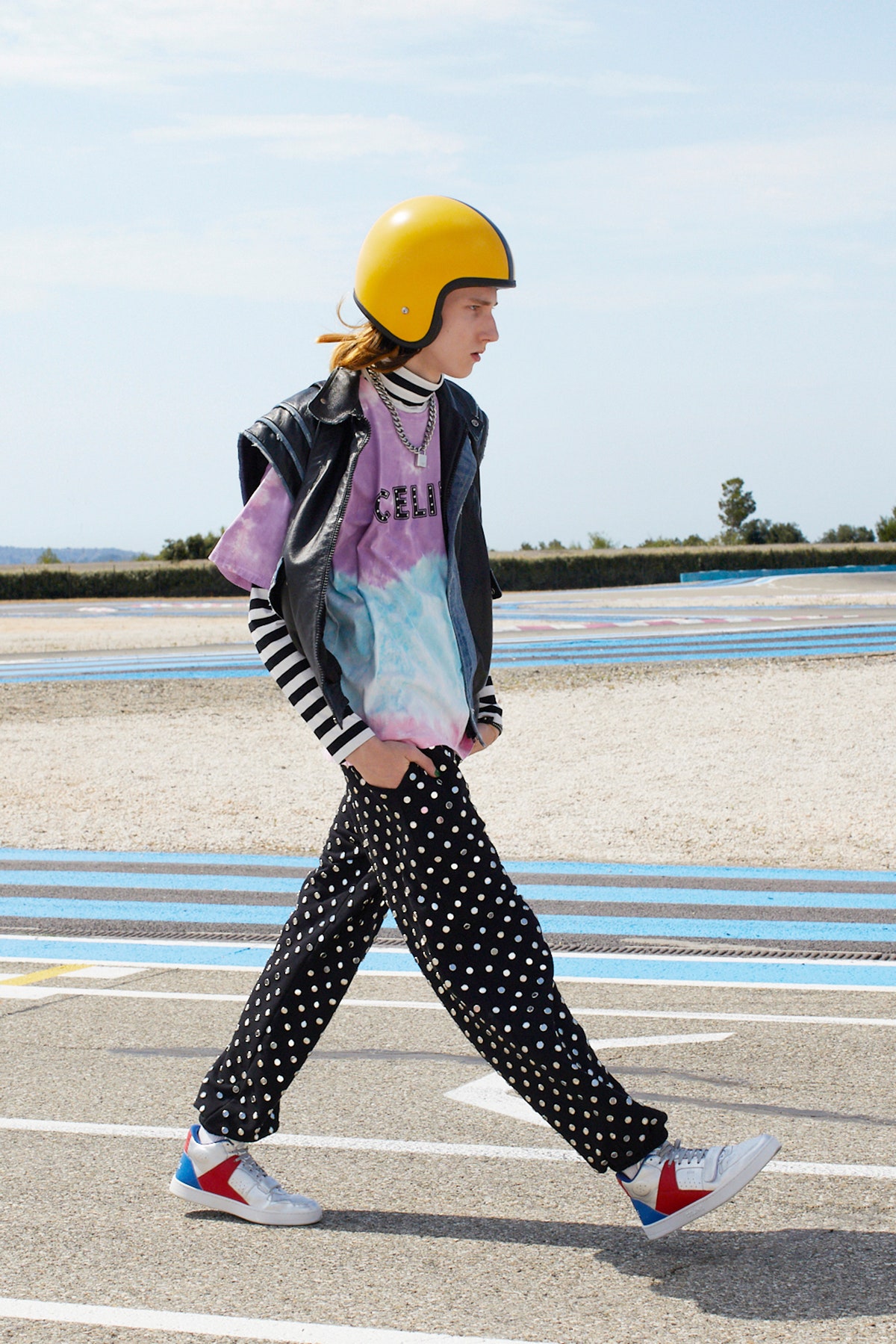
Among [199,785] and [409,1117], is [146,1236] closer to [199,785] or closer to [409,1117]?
[409,1117]

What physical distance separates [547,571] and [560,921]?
4286 centimetres

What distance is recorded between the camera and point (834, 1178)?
10.4 ft

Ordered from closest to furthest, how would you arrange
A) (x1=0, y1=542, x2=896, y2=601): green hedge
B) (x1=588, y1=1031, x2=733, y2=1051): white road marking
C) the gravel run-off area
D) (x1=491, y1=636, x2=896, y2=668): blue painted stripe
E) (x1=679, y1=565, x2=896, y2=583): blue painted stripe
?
(x1=588, y1=1031, x2=733, y2=1051): white road marking → the gravel run-off area → (x1=491, y1=636, x2=896, y2=668): blue painted stripe → (x1=0, y1=542, x2=896, y2=601): green hedge → (x1=679, y1=565, x2=896, y2=583): blue painted stripe

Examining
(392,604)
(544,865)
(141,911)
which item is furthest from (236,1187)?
(544,865)

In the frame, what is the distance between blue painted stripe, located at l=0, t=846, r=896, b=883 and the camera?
7.38m

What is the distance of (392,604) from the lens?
2826 mm

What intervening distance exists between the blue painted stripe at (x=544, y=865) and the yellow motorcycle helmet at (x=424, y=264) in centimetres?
500

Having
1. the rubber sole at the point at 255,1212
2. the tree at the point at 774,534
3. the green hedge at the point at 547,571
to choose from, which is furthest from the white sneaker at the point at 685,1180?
the tree at the point at 774,534

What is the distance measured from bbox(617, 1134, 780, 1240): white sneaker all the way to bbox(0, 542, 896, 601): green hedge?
40.3m

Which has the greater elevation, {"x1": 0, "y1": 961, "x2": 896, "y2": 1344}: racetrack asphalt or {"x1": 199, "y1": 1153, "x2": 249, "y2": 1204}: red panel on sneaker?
{"x1": 199, "y1": 1153, "x2": 249, "y2": 1204}: red panel on sneaker

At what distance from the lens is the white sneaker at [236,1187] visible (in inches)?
118

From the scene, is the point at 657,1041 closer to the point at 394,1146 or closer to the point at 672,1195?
the point at 394,1146

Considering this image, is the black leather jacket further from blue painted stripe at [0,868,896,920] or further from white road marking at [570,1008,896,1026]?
blue painted stripe at [0,868,896,920]

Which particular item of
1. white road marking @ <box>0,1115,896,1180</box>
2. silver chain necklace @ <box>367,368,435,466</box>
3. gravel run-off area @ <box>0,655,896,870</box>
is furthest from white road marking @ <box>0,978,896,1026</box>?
gravel run-off area @ <box>0,655,896,870</box>
